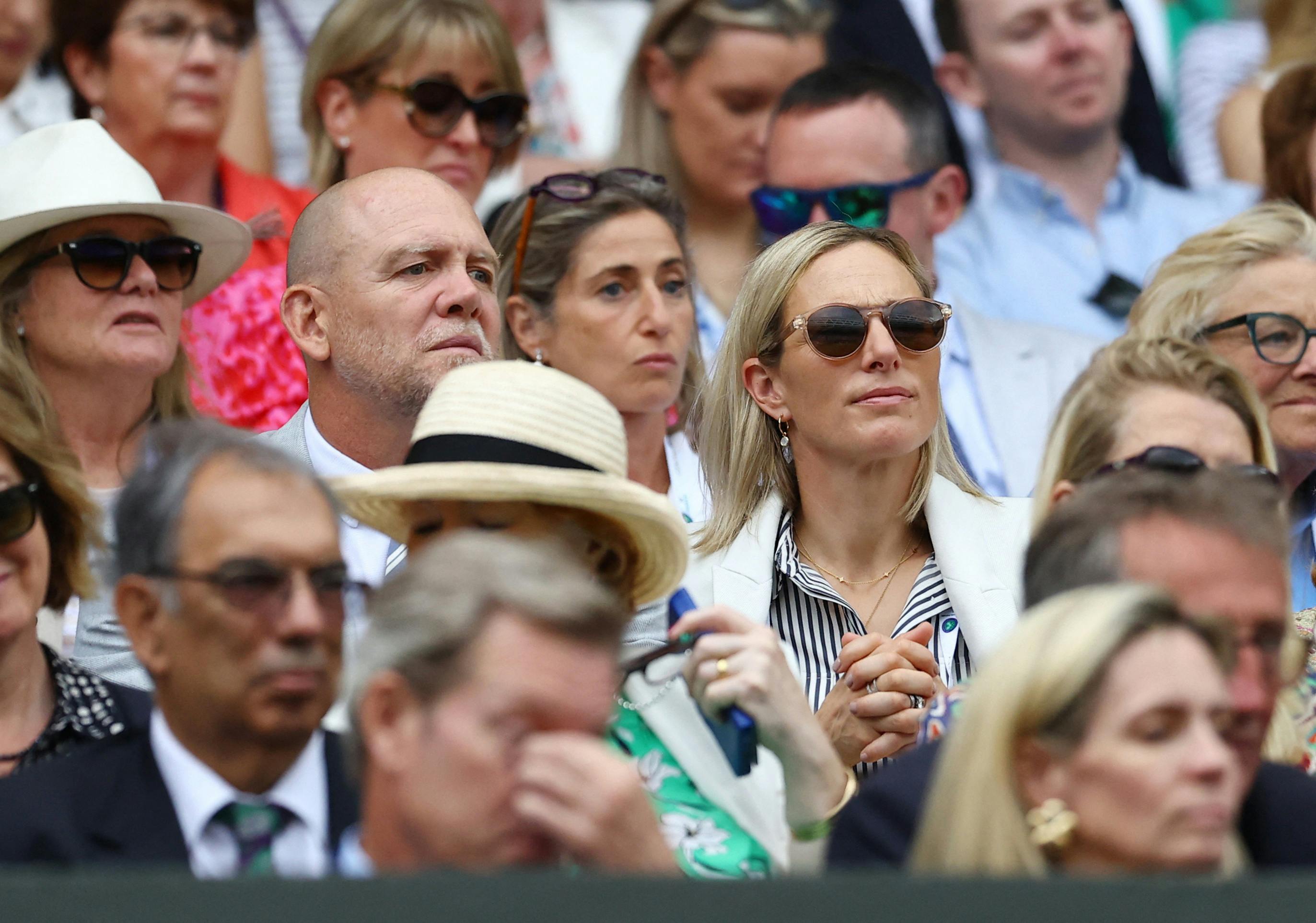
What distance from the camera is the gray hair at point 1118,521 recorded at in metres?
2.88

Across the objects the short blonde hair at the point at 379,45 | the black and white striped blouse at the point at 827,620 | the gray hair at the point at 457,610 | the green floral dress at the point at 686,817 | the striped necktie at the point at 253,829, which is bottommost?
the green floral dress at the point at 686,817

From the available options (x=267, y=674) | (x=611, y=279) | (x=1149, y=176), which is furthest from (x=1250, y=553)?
(x=1149, y=176)

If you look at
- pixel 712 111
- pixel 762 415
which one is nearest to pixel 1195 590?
pixel 762 415

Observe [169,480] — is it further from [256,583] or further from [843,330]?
[843,330]

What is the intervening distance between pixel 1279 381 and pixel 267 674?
272 centimetres

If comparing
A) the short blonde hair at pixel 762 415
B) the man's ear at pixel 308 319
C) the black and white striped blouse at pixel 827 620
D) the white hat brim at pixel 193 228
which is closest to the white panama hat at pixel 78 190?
the white hat brim at pixel 193 228

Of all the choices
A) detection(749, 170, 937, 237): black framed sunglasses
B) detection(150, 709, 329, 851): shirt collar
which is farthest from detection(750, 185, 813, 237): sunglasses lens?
detection(150, 709, 329, 851): shirt collar

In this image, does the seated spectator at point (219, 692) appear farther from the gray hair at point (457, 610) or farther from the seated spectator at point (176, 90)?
the seated spectator at point (176, 90)

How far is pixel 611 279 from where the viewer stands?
502cm

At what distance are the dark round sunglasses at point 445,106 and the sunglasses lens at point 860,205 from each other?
0.88 metres

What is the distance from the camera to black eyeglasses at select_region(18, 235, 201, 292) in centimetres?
455

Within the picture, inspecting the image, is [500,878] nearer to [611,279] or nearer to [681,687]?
[681,687]

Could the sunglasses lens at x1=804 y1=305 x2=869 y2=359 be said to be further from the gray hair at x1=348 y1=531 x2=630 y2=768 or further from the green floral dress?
the gray hair at x1=348 y1=531 x2=630 y2=768

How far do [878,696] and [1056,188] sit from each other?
3.27m
